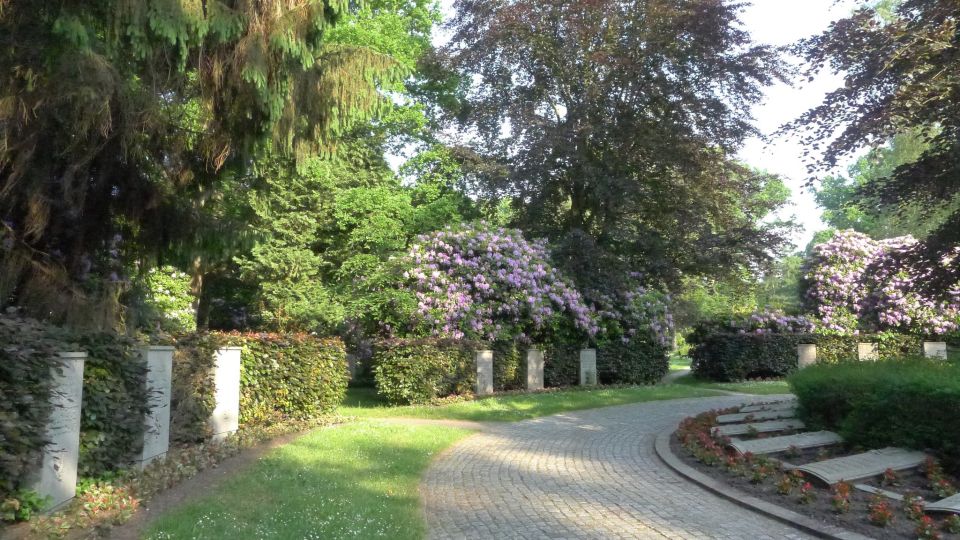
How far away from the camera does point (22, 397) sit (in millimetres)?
5062

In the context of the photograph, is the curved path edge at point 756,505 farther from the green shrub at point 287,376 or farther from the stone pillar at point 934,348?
the stone pillar at point 934,348

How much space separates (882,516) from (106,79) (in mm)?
8420

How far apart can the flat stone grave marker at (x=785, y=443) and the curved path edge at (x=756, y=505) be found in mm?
881

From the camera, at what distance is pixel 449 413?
14789 millimetres

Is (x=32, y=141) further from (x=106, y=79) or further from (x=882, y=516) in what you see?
(x=882, y=516)

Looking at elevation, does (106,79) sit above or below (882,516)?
above

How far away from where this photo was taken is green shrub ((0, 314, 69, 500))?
16.2ft

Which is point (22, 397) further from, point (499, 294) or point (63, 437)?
point (499, 294)

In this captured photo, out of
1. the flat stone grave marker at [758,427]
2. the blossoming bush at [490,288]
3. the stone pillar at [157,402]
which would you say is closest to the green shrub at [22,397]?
the stone pillar at [157,402]

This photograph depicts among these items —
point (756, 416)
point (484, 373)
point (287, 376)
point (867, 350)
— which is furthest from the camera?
point (867, 350)

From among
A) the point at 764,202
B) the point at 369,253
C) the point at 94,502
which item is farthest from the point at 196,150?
the point at 764,202

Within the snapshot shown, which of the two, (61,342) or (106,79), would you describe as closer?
(61,342)

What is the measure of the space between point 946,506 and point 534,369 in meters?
14.9

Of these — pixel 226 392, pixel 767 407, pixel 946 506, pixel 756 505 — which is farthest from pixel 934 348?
pixel 226 392
